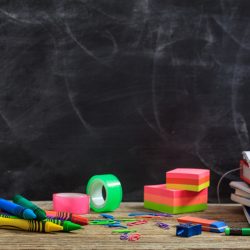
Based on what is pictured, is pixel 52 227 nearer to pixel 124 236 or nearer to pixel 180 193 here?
pixel 124 236

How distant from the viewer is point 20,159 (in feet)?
5.17

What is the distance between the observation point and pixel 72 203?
1373 mm

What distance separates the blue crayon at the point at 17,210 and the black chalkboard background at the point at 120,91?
348mm

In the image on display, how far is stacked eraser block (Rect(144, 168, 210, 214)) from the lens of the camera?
4.59 ft

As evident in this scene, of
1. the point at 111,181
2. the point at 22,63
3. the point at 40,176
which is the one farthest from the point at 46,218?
the point at 22,63

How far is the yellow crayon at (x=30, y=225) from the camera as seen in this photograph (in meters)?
1.14

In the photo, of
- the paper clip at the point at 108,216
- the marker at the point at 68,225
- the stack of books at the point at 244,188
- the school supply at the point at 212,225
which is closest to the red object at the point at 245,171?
the stack of books at the point at 244,188

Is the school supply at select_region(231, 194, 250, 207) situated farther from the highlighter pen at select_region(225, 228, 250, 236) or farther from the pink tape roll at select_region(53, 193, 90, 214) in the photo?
the pink tape roll at select_region(53, 193, 90, 214)

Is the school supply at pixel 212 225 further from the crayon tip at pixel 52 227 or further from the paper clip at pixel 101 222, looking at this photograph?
the crayon tip at pixel 52 227

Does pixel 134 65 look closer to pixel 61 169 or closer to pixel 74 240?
pixel 61 169

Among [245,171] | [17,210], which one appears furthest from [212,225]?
[17,210]

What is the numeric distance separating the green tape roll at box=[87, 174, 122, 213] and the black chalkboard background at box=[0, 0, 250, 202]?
0.12 metres

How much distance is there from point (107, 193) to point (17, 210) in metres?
0.30

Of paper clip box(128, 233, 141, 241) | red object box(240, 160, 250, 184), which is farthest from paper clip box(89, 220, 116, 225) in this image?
red object box(240, 160, 250, 184)
